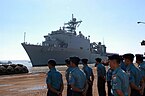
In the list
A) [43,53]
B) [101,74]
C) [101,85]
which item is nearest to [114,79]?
[101,74]

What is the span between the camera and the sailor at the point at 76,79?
6061 millimetres

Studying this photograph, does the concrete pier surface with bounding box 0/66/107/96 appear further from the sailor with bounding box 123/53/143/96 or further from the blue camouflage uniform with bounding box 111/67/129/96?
the blue camouflage uniform with bounding box 111/67/129/96

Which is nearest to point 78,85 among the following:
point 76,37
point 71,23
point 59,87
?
point 59,87

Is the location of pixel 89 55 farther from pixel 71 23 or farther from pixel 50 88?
pixel 50 88

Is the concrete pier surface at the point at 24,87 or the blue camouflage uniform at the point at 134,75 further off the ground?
the blue camouflage uniform at the point at 134,75

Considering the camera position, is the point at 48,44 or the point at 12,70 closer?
the point at 12,70

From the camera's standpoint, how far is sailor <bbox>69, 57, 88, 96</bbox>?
19.9 feet

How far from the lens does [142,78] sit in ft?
20.8

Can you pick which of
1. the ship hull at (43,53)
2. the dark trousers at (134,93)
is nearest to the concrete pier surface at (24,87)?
the dark trousers at (134,93)

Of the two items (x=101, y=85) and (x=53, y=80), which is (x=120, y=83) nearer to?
(x=53, y=80)

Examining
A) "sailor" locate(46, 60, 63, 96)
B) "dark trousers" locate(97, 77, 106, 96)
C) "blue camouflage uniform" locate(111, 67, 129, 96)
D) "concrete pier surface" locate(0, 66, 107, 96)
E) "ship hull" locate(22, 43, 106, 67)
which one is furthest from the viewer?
"ship hull" locate(22, 43, 106, 67)

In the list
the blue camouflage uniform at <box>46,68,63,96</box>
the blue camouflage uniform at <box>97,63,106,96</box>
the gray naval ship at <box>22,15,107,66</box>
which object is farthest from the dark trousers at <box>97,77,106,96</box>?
the gray naval ship at <box>22,15,107,66</box>

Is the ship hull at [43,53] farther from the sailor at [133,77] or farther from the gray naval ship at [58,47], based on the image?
the sailor at [133,77]

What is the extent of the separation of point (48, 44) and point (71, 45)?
5843 mm
